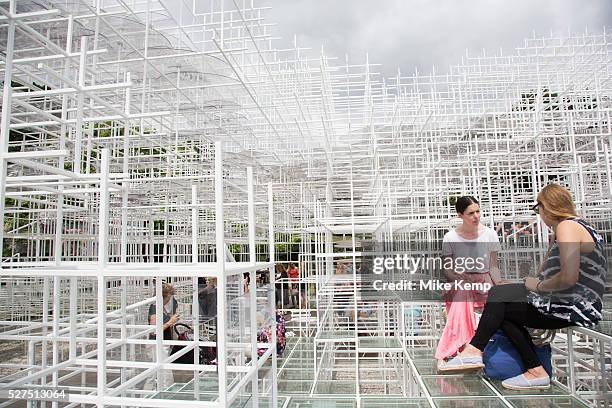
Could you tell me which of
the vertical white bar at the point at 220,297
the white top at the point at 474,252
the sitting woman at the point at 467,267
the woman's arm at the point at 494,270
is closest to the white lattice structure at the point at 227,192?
the vertical white bar at the point at 220,297

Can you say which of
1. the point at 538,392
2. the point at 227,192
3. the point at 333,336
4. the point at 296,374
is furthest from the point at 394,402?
the point at 227,192

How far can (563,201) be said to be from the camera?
90.7 inches

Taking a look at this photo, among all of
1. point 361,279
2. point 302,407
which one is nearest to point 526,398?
point 302,407

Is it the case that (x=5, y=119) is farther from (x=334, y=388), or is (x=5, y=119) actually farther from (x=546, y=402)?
(x=334, y=388)

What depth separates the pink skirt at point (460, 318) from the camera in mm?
2846

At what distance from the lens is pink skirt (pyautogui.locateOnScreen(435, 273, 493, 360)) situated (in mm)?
2846

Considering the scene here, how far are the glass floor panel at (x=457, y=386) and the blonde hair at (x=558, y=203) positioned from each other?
1143 millimetres

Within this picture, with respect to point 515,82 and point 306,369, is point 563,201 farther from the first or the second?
point 515,82

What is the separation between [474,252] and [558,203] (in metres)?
0.73

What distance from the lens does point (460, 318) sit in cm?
290

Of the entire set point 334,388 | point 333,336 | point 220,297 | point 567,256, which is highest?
point 567,256

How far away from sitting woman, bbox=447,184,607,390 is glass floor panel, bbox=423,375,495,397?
109 millimetres

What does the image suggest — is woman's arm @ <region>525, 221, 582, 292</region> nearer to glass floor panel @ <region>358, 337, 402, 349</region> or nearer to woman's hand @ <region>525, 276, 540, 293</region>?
woman's hand @ <region>525, 276, 540, 293</region>

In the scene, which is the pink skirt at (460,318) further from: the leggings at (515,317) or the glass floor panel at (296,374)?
the glass floor panel at (296,374)
